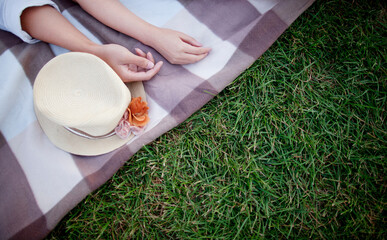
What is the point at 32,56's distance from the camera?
1.08 metres

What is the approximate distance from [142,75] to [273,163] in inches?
27.4

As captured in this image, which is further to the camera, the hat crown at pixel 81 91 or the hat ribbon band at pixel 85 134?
the hat ribbon band at pixel 85 134

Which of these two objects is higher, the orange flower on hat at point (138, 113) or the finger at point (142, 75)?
the finger at point (142, 75)

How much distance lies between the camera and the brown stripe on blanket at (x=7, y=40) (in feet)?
3.54

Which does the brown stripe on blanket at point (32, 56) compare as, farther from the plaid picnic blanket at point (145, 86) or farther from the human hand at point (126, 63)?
the human hand at point (126, 63)

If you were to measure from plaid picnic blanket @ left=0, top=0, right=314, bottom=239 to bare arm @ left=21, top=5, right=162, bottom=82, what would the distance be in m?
0.08

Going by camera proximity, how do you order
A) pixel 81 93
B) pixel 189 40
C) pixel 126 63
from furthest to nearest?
pixel 189 40, pixel 126 63, pixel 81 93

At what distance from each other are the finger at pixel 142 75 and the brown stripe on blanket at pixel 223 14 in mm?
328

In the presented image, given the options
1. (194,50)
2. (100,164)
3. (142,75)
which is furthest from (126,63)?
(100,164)

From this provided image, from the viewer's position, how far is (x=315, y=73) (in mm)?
1117

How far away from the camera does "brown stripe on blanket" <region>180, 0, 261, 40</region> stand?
1.11 metres

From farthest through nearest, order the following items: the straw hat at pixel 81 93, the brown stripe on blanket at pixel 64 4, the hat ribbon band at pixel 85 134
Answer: the brown stripe on blanket at pixel 64 4 < the hat ribbon band at pixel 85 134 < the straw hat at pixel 81 93

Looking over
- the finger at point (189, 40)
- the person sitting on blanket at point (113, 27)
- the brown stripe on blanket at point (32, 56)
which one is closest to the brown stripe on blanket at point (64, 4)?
the person sitting on blanket at point (113, 27)

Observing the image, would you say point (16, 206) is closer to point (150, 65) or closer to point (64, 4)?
point (150, 65)
